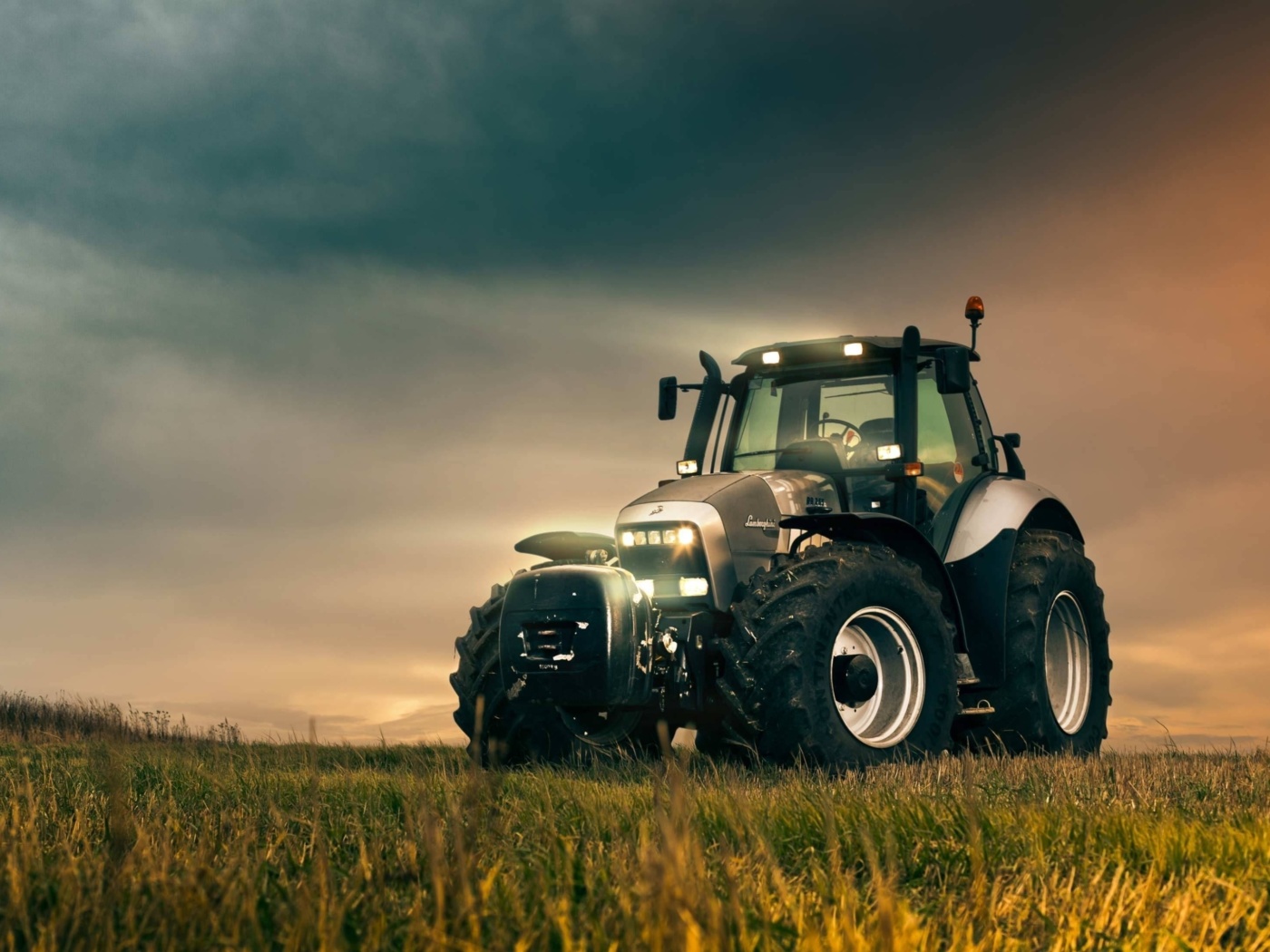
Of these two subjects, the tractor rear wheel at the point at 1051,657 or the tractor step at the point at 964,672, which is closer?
the tractor step at the point at 964,672

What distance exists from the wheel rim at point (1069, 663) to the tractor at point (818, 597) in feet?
0.05

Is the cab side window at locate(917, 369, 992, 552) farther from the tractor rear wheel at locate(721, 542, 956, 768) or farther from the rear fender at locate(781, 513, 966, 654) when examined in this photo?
the tractor rear wheel at locate(721, 542, 956, 768)

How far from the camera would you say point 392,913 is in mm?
3229

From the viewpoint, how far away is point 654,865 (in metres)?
2.39

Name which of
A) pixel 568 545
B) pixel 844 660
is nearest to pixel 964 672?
pixel 844 660

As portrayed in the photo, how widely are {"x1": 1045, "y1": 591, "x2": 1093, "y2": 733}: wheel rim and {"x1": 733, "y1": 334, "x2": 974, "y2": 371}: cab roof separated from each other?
2.42m

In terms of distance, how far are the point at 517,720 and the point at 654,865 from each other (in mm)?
5526

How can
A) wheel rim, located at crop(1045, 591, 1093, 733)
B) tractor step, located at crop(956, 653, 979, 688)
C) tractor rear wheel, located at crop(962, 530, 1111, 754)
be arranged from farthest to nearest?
wheel rim, located at crop(1045, 591, 1093, 733) → tractor rear wheel, located at crop(962, 530, 1111, 754) → tractor step, located at crop(956, 653, 979, 688)

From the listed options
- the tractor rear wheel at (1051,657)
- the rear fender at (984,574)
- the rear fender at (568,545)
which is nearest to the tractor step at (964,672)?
the rear fender at (984,574)

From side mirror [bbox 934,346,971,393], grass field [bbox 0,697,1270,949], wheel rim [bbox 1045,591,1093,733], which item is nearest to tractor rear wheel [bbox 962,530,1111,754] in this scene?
wheel rim [bbox 1045,591,1093,733]

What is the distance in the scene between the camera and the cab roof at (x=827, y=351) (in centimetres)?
870

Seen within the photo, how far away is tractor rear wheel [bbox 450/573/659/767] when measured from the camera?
25.2 feet

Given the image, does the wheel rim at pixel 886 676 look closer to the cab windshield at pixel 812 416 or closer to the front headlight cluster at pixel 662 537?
the front headlight cluster at pixel 662 537

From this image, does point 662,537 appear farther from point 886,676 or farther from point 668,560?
point 886,676
